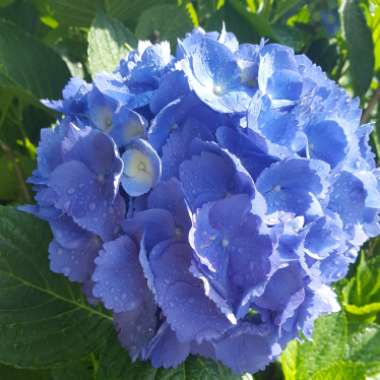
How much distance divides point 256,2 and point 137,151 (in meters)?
0.95

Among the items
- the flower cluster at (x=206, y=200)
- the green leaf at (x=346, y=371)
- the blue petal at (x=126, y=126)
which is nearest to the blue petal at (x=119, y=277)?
the flower cluster at (x=206, y=200)

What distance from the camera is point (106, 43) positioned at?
115cm

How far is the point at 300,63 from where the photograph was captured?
886mm

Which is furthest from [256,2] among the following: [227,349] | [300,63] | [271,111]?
[227,349]

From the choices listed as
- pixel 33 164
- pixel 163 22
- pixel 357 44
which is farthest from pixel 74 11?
pixel 357 44

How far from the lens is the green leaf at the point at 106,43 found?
1129mm

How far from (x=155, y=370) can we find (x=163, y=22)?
646 millimetres

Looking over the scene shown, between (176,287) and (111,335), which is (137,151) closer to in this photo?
(176,287)

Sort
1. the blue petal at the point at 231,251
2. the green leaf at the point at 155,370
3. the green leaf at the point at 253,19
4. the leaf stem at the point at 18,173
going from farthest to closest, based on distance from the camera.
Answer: the leaf stem at the point at 18,173 → the green leaf at the point at 253,19 → the green leaf at the point at 155,370 → the blue petal at the point at 231,251

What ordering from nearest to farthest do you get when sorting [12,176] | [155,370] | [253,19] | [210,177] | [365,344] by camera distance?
1. [210,177]
2. [155,370]
3. [365,344]
4. [253,19]
5. [12,176]

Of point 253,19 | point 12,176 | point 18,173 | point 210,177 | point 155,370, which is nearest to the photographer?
point 210,177

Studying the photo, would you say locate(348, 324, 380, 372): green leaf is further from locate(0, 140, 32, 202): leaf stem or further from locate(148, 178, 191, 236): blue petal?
locate(0, 140, 32, 202): leaf stem

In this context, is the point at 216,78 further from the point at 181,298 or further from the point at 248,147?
the point at 181,298

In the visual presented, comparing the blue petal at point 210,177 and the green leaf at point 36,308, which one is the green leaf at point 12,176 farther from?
the blue petal at point 210,177
